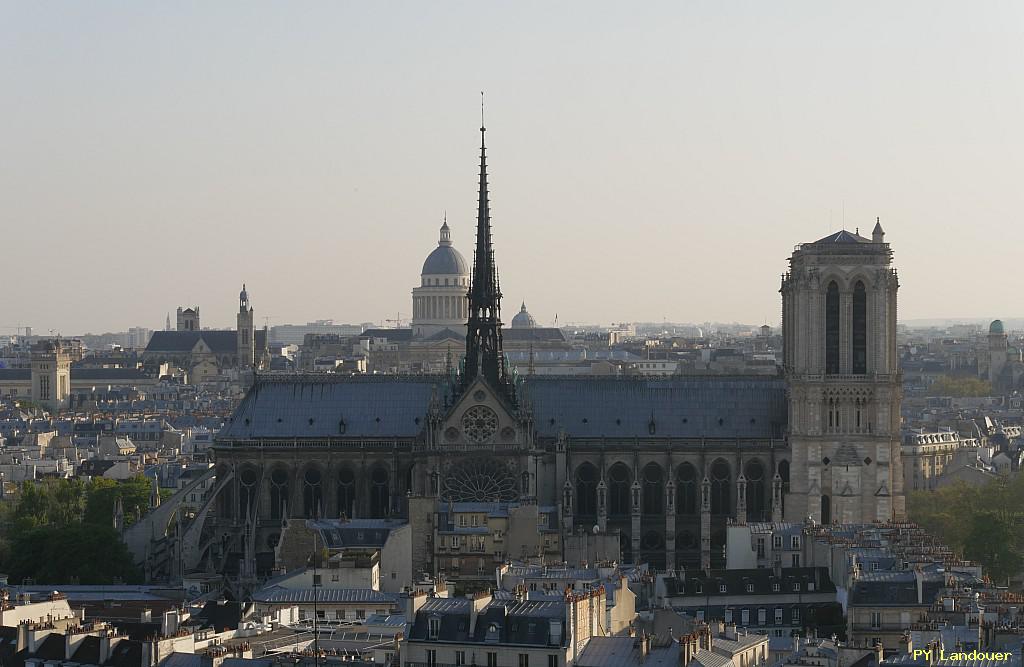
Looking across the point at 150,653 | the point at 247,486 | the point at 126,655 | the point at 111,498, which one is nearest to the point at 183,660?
the point at 150,653

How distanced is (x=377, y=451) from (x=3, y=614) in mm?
41234

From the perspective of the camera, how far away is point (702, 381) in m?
128

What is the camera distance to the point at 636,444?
407ft

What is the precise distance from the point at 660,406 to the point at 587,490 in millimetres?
5317

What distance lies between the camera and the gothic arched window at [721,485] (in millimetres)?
123938

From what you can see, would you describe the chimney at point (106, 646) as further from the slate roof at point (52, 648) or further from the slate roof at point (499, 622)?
the slate roof at point (499, 622)

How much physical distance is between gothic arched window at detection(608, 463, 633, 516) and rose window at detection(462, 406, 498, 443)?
6.04 m

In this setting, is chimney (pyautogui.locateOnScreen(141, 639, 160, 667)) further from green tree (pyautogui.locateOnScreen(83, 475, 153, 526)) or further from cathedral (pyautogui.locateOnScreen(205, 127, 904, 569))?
green tree (pyautogui.locateOnScreen(83, 475, 153, 526))

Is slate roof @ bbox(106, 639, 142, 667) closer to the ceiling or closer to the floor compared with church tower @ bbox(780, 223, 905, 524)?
closer to the floor

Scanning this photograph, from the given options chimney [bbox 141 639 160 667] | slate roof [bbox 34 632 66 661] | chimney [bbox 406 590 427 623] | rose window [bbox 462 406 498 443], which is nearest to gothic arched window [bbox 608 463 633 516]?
rose window [bbox 462 406 498 443]

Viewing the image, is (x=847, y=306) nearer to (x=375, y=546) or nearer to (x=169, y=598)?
(x=375, y=546)

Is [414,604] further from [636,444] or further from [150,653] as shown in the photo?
[636,444]

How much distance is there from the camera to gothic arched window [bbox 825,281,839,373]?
123062mm

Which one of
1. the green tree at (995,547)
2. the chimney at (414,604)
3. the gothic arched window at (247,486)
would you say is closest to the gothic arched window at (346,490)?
the gothic arched window at (247,486)
